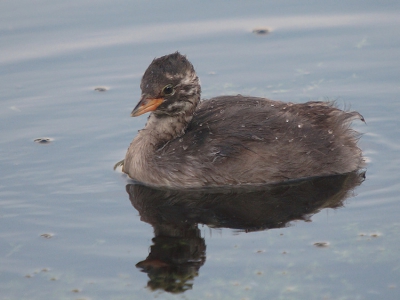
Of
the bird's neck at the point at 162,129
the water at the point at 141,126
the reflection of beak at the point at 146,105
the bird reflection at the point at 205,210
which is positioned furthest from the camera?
the bird's neck at the point at 162,129

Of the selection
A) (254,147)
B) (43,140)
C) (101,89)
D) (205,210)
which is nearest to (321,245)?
(205,210)

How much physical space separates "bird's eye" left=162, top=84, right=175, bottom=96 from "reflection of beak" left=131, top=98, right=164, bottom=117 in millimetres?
94

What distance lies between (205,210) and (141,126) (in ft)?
8.20

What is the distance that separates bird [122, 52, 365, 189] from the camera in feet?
33.8

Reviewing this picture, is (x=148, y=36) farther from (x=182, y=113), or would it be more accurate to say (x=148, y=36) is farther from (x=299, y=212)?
(x=299, y=212)

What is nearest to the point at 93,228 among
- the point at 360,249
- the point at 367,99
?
the point at 360,249

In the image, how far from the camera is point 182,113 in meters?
10.6

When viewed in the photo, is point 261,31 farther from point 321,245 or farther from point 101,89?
point 321,245

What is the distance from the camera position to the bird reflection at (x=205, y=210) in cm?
865

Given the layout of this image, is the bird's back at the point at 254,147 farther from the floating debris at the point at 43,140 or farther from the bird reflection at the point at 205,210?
the floating debris at the point at 43,140

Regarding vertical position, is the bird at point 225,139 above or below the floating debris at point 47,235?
above

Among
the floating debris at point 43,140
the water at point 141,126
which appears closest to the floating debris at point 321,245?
the water at point 141,126

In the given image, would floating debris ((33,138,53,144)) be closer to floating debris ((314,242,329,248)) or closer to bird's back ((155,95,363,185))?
bird's back ((155,95,363,185))

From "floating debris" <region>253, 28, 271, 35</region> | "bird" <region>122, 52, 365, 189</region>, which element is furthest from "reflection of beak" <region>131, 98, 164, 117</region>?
"floating debris" <region>253, 28, 271, 35</region>
